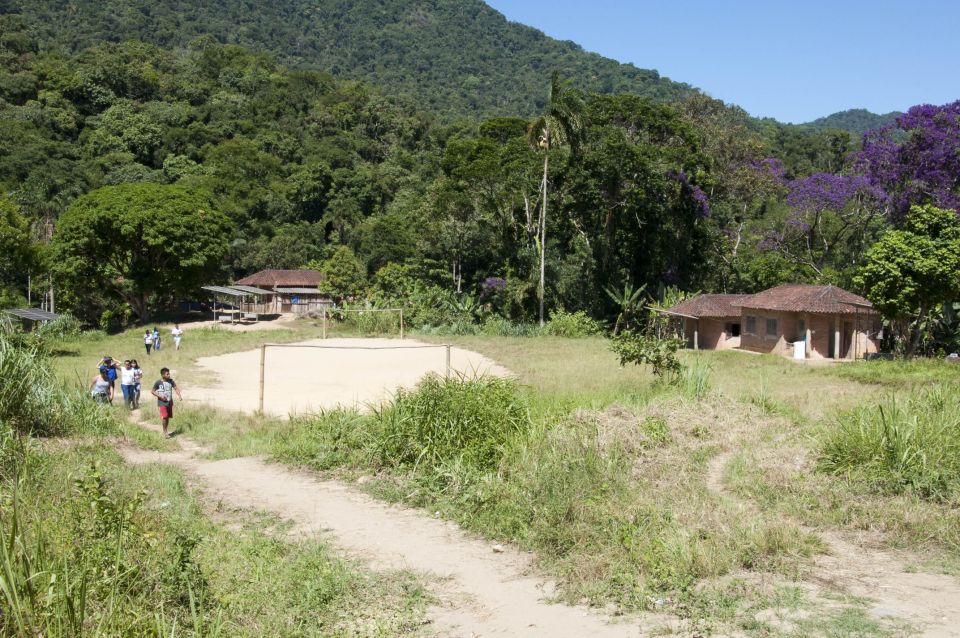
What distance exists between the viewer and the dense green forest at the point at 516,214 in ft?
114

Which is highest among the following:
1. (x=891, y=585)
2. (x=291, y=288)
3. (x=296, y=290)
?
(x=291, y=288)

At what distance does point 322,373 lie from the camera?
23.7 meters

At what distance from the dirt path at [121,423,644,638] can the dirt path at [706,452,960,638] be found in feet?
6.50

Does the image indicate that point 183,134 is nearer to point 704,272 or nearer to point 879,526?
point 704,272

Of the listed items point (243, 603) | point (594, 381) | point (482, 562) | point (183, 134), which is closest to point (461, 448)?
point (482, 562)

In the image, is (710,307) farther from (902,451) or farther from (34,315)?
(34,315)

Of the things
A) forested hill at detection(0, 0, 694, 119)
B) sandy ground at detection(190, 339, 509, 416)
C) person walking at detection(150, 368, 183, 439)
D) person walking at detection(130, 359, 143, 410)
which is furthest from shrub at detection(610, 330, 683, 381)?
forested hill at detection(0, 0, 694, 119)

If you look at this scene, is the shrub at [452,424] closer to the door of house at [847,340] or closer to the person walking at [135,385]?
the person walking at [135,385]

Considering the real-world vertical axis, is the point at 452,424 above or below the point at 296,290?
below

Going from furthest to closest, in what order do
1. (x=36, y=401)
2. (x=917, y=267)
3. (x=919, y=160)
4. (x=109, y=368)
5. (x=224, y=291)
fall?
(x=224, y=291), (x=919, y=160), (x=917, y=267), (x=109, y=368), (x=36, y=401)

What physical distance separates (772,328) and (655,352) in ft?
50.3

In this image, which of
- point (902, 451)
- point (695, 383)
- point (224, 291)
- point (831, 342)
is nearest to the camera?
point (902, 451)

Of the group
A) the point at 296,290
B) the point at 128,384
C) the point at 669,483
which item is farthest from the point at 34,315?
the point at 669,483

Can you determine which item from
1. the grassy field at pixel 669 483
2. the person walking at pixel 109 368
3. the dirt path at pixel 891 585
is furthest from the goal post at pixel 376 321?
the dirt path at pixel 891 585
